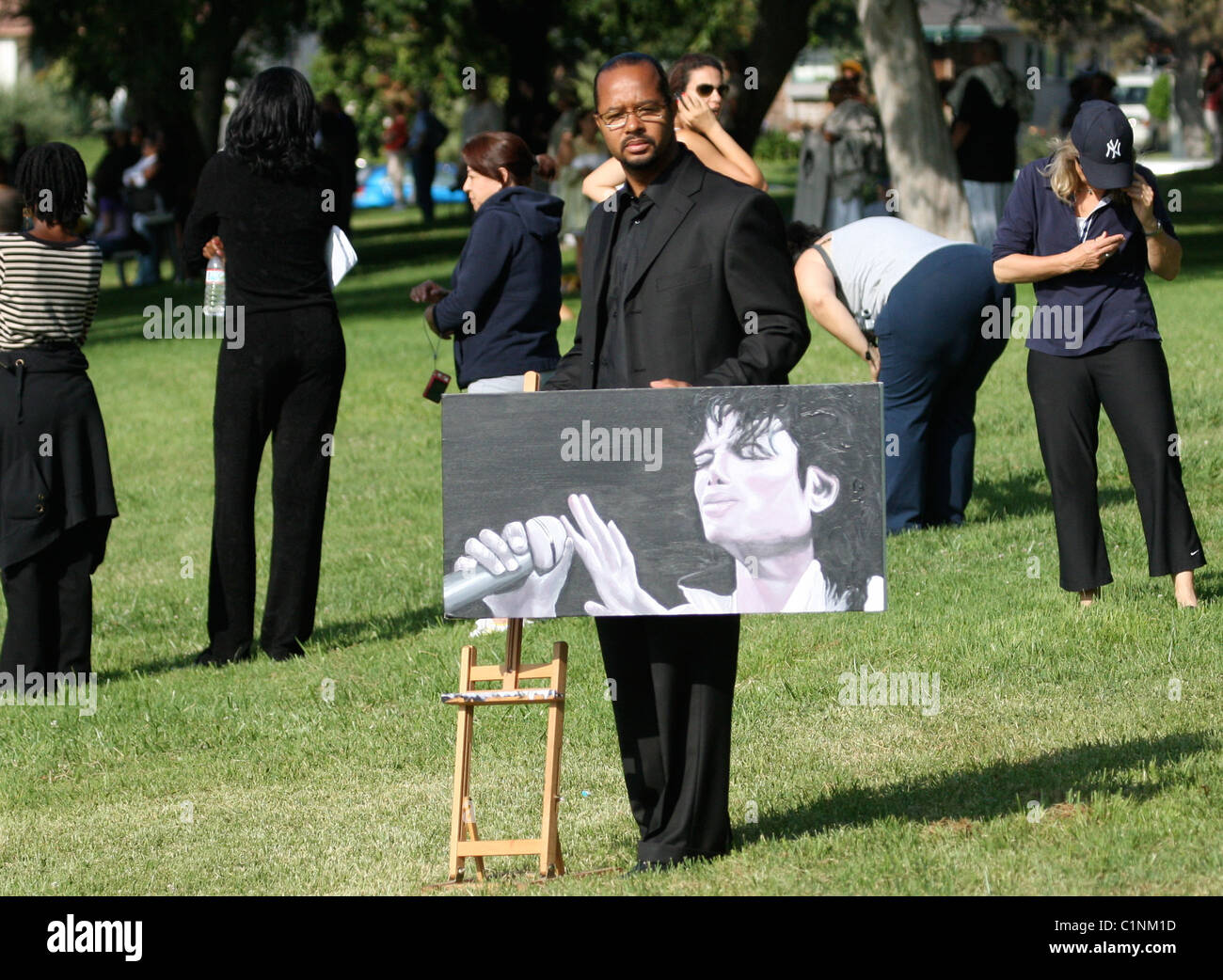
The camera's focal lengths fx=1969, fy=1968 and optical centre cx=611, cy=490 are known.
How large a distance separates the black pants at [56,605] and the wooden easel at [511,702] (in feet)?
12.8

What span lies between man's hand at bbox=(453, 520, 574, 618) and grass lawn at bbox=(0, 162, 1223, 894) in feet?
2.73

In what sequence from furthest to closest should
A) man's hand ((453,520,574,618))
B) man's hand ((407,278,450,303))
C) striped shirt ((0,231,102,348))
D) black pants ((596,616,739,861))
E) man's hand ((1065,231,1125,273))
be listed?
man's hand ((407,278,450,303)), striped shirt ((0,231,102,348)), man's hand ((1065,231,1125,273)), black pants ((596,616,739,861)), man's hand ((453,520,574,618))

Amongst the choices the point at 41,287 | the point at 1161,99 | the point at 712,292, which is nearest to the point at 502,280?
the point at 41,287

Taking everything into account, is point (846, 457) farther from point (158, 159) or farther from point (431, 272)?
point (158, 159)

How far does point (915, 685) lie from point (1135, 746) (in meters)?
1.24

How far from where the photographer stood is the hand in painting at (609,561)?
16.6 feet

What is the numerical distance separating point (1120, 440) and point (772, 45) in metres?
23.4

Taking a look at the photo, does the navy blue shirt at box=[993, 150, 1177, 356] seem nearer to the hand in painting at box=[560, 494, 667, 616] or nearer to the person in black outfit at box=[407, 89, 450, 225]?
the hand in painting at box=[560, 494, 667, 616]

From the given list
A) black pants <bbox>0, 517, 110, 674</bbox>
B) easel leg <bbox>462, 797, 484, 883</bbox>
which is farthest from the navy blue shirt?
black pants <bbox>0, 517, 110, 674</bbox>

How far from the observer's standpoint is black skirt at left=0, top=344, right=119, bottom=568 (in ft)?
29.0

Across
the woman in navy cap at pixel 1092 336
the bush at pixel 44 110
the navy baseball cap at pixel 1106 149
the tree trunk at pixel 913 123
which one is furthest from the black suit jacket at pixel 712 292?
the bush at pixel 44 110

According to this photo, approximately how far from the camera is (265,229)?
Answer: 892 cm

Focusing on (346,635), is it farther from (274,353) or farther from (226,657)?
(274,353)
